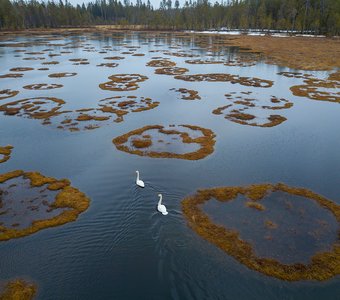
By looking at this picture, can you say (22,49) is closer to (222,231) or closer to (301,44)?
(301,44)

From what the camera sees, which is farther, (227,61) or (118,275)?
(227,61)

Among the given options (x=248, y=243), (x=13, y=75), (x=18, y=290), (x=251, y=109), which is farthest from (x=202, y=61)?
(x=18, y=290)

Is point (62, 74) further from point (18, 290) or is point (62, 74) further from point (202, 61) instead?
point (18, 290)

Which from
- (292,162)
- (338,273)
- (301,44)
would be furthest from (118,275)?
(301,44)

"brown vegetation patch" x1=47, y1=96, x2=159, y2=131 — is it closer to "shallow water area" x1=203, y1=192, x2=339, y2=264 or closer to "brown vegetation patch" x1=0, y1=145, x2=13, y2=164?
"brown vegetation patch" x1=0, y1=145, x2=13, y2=164

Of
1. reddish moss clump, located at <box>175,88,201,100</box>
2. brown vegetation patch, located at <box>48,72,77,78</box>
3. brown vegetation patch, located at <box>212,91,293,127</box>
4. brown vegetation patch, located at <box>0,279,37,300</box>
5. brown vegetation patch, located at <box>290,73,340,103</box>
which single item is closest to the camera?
brown vegetation patch, located at <box>0,279,37,300</box>

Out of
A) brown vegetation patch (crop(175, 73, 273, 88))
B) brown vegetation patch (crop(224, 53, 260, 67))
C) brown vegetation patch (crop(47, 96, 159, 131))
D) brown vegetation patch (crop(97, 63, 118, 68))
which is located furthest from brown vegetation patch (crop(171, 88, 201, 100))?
brown vegetation patch (crop(97, 63, 118, 68))

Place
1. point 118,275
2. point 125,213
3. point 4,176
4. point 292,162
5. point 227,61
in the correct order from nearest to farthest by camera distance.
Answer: point 118,275 → point 125,213 → point 4,176 → point 292,162 → point 227,61

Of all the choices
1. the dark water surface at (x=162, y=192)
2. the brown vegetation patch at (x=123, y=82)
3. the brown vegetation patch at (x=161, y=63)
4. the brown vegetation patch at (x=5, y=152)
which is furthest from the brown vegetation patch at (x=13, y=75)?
the brown vegetation patch at (x=5, y=152)
